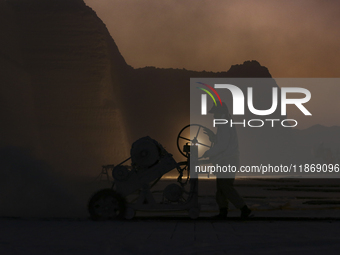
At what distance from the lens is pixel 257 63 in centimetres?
7750

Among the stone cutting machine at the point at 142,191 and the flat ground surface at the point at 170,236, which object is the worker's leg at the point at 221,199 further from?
the stone cutting machine at the point at 142,191

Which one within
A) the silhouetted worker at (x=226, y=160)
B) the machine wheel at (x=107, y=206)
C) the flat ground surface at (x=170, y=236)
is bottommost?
the flat ground surface at (x=170, y=236)

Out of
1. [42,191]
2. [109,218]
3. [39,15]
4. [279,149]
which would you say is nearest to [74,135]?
[39,15]

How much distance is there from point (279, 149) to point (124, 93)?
104 feet

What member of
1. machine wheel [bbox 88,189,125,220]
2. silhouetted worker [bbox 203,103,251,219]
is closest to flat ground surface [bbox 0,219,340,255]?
machine wheel [bbox 88,189,125,220]

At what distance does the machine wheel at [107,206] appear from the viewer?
19.2 ft

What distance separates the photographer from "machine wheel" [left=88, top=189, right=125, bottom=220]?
19.2 feet

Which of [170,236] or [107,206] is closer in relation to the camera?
[170,236]

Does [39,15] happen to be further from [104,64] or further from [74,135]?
[74,135]

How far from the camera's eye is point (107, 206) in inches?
232

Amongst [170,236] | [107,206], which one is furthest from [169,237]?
[107,206]

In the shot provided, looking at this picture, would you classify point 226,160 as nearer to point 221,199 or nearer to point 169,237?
point 221,199

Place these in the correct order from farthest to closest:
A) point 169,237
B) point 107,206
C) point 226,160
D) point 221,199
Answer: point 221,199
point 226,160
point 107,206
point 169,237

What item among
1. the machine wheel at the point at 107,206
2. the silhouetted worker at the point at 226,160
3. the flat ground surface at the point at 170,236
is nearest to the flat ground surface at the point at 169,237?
the flat ground surface at the point at 170,236
